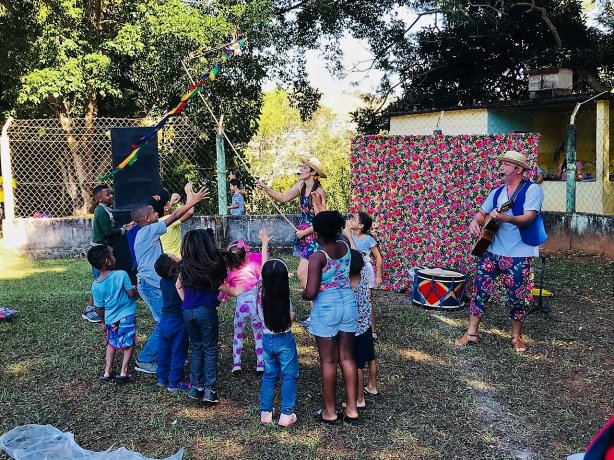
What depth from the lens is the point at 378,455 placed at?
12.3ft

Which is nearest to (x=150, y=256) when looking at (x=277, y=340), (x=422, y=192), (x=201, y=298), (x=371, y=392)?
(x=201, y=298)

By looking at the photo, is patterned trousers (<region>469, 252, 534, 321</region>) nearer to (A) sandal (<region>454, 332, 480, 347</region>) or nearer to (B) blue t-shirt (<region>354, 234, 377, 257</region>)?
(A) sandal (<region>454, 332, 480, 347</region>)

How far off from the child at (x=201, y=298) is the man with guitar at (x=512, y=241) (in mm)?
2567

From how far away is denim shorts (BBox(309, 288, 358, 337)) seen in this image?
160 inches

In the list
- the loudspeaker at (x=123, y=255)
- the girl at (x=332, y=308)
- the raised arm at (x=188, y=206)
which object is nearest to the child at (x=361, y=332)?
the girl at (x=332, y=308)

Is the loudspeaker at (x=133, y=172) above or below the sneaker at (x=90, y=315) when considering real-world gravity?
above

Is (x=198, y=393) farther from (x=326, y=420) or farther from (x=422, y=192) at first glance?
(x=422, y=192)

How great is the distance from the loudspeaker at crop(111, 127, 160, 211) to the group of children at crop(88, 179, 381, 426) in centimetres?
250

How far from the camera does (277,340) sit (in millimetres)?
4137

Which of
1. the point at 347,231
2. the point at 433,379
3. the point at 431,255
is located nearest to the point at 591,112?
the point at 431,255

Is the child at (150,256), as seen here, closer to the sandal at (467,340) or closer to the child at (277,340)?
the child at (277,340)

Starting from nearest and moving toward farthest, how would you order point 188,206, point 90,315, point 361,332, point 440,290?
point 361,332, point 188,206, point 90,315, point 440,290

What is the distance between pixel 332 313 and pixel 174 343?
1.46m

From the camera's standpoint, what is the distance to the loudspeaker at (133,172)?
309 inches
